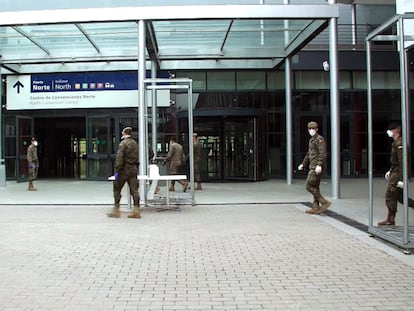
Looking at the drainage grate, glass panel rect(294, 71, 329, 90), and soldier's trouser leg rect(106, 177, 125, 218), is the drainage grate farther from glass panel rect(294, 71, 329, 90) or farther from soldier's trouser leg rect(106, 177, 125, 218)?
glass panel rect(294, 71, 329, 90)

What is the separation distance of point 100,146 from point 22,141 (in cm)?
322

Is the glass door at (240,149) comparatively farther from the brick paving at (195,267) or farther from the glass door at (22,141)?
the brick paving at (195,267)

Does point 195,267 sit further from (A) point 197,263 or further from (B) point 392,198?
(B) point 392,198

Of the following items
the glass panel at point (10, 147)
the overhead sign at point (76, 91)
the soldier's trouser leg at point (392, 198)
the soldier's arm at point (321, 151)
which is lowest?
the soldier's trouser leg at point (392, 198)

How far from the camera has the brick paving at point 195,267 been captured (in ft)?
15.4

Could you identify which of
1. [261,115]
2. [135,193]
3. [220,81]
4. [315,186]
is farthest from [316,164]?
[220,81]

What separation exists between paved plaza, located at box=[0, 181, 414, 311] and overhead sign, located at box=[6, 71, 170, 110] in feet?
30.7

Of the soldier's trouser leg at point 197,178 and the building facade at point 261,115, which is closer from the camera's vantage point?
the soldier's trouser leg at point 197,178

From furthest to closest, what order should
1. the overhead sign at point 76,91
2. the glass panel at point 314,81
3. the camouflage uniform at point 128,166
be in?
1. the glass panel at point 314,81
2. the overhead sign at point 76,91
3. the camouflage uniform at point 128,166

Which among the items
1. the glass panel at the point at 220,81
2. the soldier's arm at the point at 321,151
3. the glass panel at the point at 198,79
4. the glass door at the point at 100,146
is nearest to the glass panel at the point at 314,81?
the glass panel at the point at 220,81

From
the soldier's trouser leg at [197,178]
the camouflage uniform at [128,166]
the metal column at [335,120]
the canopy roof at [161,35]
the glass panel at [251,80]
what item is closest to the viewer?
the camouflage uniform at [128,166]

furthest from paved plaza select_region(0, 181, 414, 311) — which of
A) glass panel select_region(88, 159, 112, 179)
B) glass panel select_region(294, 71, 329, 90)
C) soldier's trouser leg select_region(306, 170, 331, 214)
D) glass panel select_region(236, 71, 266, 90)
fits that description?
glass panel select_region(294, 71, 329, 90)

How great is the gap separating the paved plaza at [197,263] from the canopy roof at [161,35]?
4.68 metres

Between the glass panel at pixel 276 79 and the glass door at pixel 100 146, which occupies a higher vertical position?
the glass panel at pixel 276 79
